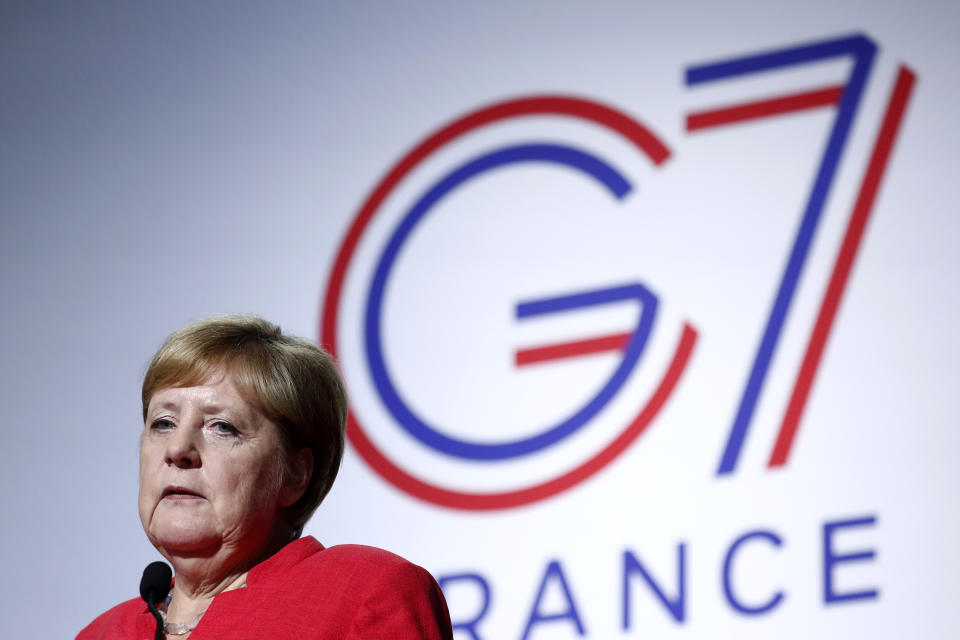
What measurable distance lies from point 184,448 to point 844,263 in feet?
4.64

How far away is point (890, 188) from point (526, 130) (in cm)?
85

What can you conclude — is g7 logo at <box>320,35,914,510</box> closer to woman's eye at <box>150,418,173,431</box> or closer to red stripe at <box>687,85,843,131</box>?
red stripe at <box>687,85,843,131</box>

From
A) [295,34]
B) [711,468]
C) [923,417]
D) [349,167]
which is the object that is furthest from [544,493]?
[295,34]

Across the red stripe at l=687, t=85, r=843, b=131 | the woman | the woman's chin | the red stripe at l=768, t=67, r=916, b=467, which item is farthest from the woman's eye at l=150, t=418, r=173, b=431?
the red stripe at l=687, t=85, r=843, b=131

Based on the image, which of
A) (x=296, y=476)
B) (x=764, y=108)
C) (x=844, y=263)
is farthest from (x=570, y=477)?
(x=296, y=476)

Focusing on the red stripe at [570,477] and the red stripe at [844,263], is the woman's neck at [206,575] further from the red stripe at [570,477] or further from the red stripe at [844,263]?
the red stripe at [844,263]

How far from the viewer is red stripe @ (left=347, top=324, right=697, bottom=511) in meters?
2.72

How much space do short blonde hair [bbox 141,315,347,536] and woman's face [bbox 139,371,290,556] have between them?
0.02 m

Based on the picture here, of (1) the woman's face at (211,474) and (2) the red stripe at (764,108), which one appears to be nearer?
(1) the woman's face at (211,474)

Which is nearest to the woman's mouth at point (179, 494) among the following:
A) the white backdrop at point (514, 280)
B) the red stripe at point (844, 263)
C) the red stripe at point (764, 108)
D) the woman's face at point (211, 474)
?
the woman's face at point (211, 474)

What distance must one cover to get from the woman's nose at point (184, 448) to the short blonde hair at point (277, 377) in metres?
0.07

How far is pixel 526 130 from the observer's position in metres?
3.08

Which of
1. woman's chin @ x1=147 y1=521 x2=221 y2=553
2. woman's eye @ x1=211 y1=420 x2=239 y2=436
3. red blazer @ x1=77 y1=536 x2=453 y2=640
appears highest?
woman's eye @ x1=211 y1=420 x2=239 y2=436

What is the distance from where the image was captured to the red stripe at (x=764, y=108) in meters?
2.72
